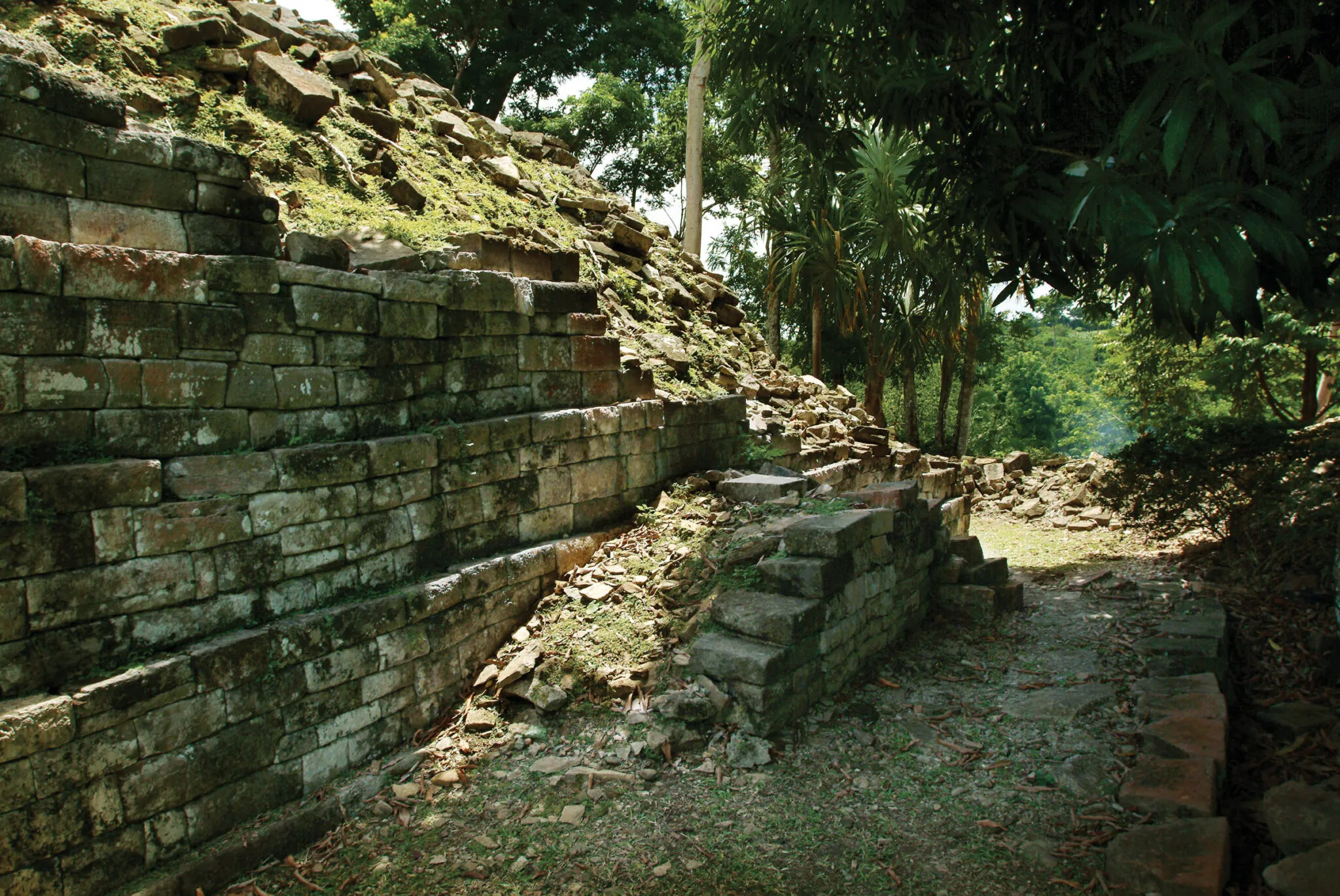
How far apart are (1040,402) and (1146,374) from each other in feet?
49.2

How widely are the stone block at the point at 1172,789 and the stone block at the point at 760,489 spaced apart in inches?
137

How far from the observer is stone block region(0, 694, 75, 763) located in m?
3.28

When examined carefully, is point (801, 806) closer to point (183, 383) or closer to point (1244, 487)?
point (183, 383)

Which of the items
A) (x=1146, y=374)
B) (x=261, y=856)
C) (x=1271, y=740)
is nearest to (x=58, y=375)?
(x=261, y=856)

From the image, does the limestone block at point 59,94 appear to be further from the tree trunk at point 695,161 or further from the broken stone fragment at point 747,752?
the tree trunk at point 695,161

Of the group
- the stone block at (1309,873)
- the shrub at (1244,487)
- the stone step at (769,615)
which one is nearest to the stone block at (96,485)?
the stone step at (769,615)

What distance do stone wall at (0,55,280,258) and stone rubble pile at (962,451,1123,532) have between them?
417 inches

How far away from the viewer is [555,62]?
19969 mm

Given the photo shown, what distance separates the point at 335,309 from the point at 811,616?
11.5 feet

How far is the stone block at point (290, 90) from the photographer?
707 cm

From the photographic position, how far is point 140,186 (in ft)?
13.6

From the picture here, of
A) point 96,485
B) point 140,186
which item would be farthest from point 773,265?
point 96,485

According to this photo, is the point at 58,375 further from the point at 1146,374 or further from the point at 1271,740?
the point at 1146,374

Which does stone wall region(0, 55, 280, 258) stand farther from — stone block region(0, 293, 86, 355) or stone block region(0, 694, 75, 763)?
stone block region(0, 694, 75, 763)
